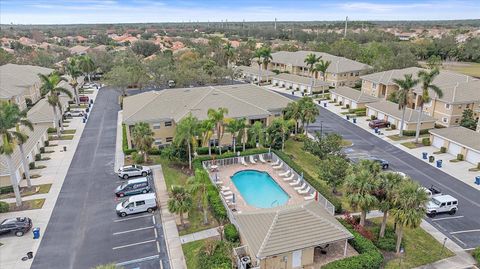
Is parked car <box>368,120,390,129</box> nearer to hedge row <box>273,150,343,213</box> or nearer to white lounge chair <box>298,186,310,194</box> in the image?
hedge row <box>273,150,343,213</box>

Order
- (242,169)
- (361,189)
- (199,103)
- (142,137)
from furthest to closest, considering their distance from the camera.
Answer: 1. (199,103)
2. (242,169)
3. (142,137)
4. (361,189)

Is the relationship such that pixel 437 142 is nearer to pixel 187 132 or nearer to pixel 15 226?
pixel 187 132

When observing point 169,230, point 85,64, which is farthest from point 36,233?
point 85,64

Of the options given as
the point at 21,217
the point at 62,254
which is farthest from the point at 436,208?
the point at 21,217

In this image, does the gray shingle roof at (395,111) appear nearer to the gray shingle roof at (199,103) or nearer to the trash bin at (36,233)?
the gray shingle roof at (199,103)

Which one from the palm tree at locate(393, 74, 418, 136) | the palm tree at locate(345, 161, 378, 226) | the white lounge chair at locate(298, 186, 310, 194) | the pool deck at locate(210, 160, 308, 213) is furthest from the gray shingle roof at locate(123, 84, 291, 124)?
the palm tree at locate(345, 161, 378, 226)
